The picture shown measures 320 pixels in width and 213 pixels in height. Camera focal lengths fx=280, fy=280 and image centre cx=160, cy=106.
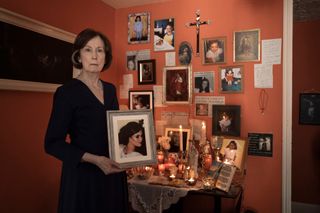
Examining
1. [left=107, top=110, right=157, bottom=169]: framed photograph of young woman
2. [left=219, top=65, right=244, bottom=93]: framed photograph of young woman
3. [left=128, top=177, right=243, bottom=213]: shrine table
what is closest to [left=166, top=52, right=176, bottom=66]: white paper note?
[left=219, top=65, right=244, bottom=93]: framed photograph of young woman

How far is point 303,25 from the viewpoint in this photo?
308 cm

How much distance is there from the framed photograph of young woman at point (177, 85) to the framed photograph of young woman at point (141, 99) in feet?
0.53

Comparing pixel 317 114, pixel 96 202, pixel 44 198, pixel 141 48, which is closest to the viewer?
pixel 96 202

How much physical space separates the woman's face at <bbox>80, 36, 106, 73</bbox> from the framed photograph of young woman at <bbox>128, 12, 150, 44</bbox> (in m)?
1.62

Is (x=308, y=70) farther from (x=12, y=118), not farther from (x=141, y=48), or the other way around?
(x=12, y=118)

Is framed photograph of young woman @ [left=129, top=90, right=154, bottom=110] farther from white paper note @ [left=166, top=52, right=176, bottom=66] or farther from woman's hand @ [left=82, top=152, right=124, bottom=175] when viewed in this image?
woman's hand @ [left=82, top=152, right=124, bottom=175]

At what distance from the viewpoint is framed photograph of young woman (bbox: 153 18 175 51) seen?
2.62 m

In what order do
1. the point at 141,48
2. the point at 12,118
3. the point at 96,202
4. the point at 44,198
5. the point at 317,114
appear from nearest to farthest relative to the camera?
the point at 96,202 < the point at 12,118 < the point at 44,198 < the point at 141,48 < the point at 317,114

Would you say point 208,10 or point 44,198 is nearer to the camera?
point 44,198

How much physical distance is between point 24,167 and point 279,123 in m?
1.92

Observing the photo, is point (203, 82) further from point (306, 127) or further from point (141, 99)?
point (306, 127)

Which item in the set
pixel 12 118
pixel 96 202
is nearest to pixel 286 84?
pixel 96 202

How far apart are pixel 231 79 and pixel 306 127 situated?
1.33 m

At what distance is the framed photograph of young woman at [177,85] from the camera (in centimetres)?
254
